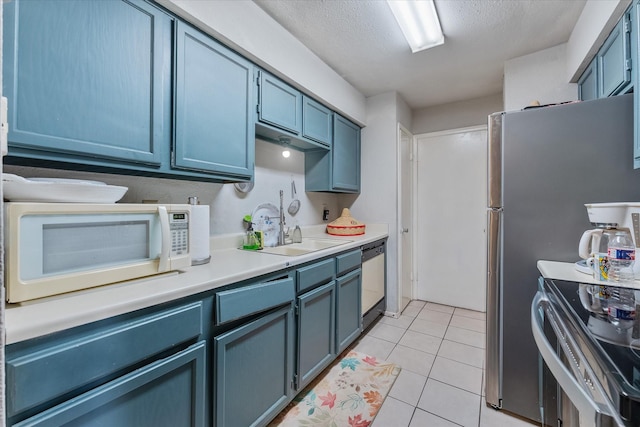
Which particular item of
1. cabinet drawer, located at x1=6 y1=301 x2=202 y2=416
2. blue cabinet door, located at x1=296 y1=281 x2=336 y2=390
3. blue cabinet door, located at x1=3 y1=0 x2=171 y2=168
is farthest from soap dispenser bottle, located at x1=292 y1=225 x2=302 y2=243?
cabinet drawer, located at x1=6 y1=301 x2=202 y2=416

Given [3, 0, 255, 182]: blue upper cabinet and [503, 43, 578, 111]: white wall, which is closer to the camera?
[3, 0, 255, 182]: blue upper cabinet

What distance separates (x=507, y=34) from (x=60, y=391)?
2940mm

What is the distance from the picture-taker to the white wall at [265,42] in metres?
1.38

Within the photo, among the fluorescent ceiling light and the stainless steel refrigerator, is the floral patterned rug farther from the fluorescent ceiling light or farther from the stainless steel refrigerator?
the fluorescent ceiling light

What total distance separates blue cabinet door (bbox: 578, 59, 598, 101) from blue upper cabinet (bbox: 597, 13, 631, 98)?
2.3 inches

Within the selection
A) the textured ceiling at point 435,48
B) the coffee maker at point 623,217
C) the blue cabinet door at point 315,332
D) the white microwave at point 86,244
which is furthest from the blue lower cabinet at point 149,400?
the textured ceiling at point 435,48

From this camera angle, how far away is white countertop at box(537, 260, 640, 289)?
110 cm

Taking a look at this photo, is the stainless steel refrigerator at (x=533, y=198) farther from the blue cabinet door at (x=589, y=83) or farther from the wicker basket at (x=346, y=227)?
the wicker basket at (x=346, y=227)

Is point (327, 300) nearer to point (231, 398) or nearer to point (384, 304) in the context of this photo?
point (231, 398)

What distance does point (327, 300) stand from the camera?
1841mm

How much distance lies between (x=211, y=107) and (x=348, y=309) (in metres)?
1.67

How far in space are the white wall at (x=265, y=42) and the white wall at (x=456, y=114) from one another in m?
1.26

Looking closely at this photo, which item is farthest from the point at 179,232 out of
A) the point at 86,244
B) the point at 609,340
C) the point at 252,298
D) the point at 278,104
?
the point at 609,340

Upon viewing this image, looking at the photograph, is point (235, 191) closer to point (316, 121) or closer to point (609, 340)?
point (316, 121)
